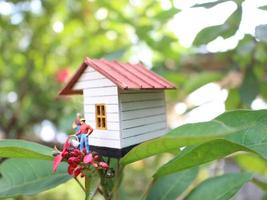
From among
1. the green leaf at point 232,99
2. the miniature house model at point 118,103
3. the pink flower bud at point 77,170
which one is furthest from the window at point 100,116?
the green leaf at point 232,99

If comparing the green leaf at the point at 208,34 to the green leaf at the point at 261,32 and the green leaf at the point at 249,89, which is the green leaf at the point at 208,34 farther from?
the green leaf at the point at 249,89

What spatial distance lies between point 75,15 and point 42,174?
1.29 metres

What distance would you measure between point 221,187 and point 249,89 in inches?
14.5

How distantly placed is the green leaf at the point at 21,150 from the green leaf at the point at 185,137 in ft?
0.45

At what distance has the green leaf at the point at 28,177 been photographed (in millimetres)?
623

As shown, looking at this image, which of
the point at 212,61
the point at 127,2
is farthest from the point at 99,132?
the point at 212,61

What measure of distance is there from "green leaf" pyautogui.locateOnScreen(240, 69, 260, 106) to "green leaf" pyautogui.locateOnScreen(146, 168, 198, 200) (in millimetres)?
259

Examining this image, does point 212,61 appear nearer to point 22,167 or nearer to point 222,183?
point 222,183

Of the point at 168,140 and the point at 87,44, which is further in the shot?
the point at 87,44

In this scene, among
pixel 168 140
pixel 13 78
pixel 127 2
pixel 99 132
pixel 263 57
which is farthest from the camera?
pixel 13 78

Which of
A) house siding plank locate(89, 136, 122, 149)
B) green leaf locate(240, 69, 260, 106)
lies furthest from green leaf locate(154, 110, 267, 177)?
green leaf locate(240, 69, 260, 106)

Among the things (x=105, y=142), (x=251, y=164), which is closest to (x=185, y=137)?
(x=105, y=142)

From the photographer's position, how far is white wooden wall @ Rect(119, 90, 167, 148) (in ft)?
1.88

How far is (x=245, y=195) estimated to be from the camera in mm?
1334
